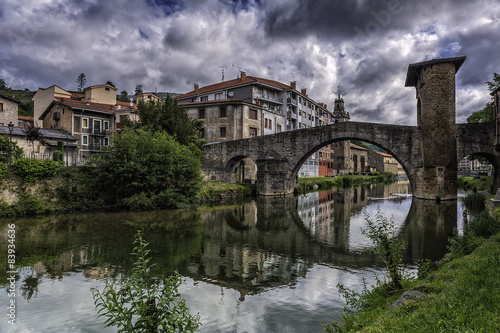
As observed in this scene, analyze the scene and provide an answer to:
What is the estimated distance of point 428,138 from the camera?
24297 millimetres

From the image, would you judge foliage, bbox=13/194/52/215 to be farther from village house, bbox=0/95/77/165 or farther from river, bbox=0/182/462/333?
village house, bbox=0/95/77/165

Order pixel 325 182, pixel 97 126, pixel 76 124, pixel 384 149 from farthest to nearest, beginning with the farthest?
Result: pixel 325 182
pixel 97 126
pixel 76 124
pixel 384 149

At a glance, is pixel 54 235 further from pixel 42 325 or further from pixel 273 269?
pixel 273 269

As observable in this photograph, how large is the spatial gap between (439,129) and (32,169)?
28504 mm

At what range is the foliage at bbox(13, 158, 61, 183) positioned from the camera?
17.9 m

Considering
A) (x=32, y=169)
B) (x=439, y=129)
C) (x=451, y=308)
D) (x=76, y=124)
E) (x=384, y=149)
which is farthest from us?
(x=76, y=124)

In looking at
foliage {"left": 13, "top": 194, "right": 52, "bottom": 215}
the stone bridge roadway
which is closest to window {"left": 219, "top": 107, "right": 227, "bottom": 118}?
the stone bridge roadway

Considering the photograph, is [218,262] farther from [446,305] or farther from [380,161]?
[380,161]

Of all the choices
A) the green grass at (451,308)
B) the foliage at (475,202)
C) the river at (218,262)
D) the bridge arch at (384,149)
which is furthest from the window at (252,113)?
the green grass at (451,308)

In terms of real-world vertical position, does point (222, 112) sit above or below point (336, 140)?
above

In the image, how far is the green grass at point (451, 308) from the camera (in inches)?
132

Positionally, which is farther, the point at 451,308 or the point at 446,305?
the point at 446,305

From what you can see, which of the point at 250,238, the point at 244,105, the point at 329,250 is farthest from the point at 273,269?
the point at 244,105

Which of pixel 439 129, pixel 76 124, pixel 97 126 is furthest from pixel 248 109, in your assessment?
pixel 439 129
